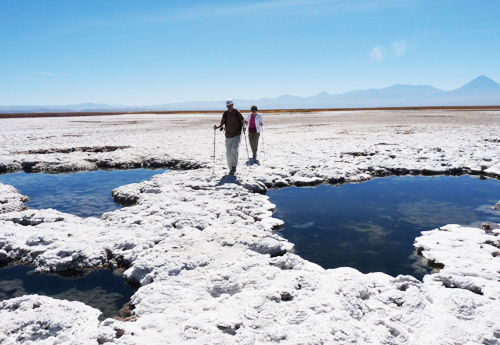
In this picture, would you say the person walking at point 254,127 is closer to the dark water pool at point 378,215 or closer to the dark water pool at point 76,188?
the dark water pool at point 378,215

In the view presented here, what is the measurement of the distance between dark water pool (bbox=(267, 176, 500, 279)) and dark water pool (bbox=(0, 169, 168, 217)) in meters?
4.37

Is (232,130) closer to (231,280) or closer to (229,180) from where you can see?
(229,180)

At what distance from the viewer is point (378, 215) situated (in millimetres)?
A: 7191

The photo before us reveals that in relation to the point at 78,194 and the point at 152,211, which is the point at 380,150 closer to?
the point at 152,211

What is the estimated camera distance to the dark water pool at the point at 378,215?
17.4 ft

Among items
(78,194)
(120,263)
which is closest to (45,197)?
(78,194)

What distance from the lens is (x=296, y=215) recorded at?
23.6 feet

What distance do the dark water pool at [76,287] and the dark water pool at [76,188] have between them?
272 cm

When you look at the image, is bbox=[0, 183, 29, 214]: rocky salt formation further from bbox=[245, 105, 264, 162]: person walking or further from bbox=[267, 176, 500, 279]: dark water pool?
bbox=[245, 105, 264, 162]: person walking

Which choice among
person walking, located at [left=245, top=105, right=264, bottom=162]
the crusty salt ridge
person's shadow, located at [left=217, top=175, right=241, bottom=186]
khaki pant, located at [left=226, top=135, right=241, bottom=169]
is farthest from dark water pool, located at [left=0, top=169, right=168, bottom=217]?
person walking, located at [left=245, top=105, right=264, bottom=162]

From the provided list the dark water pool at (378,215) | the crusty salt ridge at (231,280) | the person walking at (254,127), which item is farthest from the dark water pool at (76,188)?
the dark water pool at (378,215)

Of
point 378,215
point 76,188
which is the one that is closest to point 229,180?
point 378,215

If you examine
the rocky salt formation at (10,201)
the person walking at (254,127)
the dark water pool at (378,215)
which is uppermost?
the person walking at (254,127)

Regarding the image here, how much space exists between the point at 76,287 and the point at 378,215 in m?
5.76
